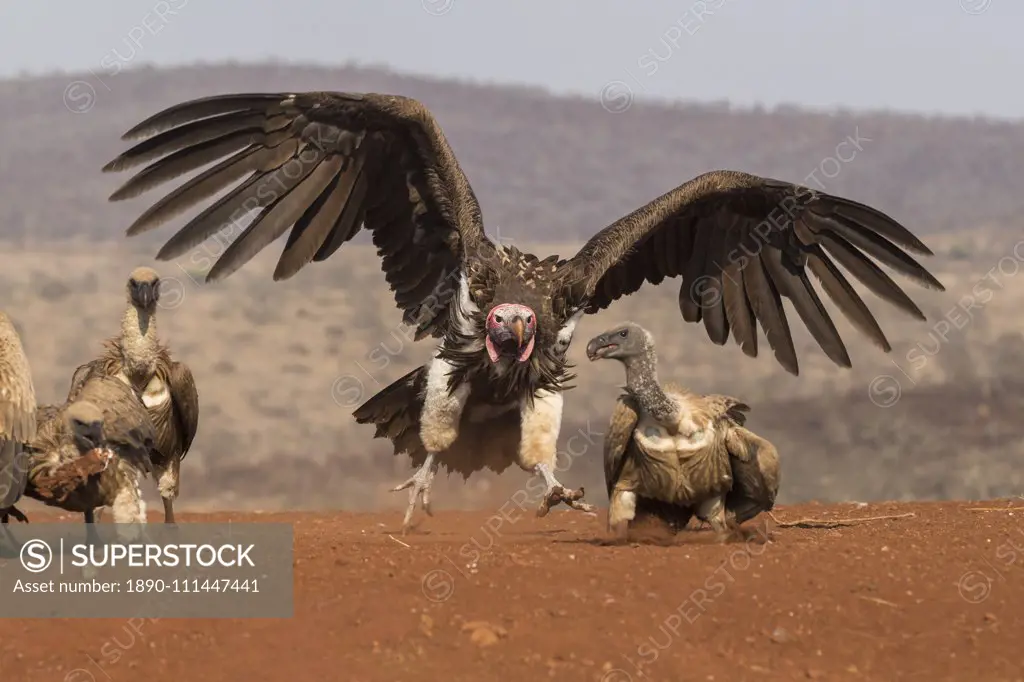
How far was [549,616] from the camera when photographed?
705 cm

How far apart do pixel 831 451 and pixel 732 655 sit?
1596 centimetres

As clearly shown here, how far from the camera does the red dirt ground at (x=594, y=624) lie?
6539mm

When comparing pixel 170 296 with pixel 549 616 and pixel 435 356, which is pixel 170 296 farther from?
pixel 549 616

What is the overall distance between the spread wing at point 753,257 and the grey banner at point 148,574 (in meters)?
3.42

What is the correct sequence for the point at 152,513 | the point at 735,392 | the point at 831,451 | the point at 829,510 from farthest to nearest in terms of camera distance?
the point at 735,392, the point at 831,451, the point at 152,513, the point at 829,510

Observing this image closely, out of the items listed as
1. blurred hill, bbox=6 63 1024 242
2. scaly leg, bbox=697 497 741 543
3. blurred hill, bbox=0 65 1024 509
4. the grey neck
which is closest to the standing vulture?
blurred hill, bbox=0 65 1024 509

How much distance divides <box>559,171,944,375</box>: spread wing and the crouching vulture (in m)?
1.67

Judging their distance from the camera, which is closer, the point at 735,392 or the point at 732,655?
the point at 732,655

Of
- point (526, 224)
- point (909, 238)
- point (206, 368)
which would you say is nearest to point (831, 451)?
point (206, 368)

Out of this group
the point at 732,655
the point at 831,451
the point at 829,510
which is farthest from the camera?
the point at 831,451

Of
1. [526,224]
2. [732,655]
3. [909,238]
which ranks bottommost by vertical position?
[732,655]

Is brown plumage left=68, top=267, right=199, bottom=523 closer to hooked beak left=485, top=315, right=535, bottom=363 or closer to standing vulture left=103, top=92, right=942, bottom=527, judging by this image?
standing vulture left=103, top=92, right=942, bottom=527

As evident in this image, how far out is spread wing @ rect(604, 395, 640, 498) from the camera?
360 inches

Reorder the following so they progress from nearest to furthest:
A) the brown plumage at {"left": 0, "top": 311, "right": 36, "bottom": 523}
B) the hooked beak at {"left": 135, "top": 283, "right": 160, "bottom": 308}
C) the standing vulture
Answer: the brown plumage at {"left": 0, "top": 311, "right": 36, "bottom": 523} → the standing vulture → the hooked beak at {"left": 135, "top": 283, "right": 160, "bottom": 308}
